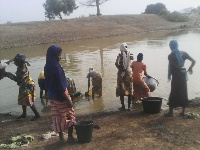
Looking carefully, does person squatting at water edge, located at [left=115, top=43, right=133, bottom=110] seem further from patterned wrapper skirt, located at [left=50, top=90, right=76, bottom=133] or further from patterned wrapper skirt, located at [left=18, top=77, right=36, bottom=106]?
patterned wrapper skirt, located at [left=50, top=90, right=76, bottom=133]

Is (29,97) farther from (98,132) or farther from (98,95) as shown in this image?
(98,95)

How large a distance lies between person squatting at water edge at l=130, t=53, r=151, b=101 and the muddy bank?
20976mm

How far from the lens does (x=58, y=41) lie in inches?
1121

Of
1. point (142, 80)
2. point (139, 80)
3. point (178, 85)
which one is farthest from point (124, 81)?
point (178, 85)

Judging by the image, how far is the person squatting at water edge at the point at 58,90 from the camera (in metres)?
4.20

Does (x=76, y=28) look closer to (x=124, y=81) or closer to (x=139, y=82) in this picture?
(x=139, y=82)

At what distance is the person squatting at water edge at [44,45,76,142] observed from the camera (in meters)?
4.20

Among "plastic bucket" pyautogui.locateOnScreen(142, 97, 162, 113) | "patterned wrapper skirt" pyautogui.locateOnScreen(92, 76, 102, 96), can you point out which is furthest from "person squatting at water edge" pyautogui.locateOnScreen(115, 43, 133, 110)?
"patterned wrapper skirt" pyautogui.locateOnScreen(92, 76, 102, 96)

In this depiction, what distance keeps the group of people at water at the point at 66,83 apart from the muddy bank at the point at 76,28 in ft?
67.6

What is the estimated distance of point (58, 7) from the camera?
169 feet

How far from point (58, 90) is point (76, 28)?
29.9m

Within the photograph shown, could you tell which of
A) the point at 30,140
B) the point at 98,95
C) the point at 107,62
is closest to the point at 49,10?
the point at 107,62

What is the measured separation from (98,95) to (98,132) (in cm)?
339

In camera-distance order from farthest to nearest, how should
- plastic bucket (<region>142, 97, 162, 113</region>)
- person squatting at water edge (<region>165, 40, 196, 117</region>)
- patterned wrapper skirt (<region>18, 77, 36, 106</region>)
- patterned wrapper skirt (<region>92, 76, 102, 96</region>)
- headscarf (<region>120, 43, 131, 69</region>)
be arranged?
patterned wrapper skirt (<region>92, 76, 102, 96</region>)
headscarf (<region>120, 43, 131, 69</region>)
patterned wrapper skirt (<region>18, 77, 36, 106</region>)
plastic bucket (<region>142, 97, 162, 113</region>)
person squatting at water edge (<region>165, 40, 196, 117</region>)
